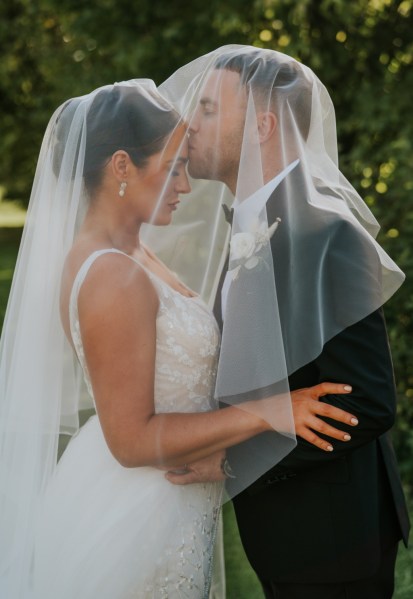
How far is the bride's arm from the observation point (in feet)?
8.42

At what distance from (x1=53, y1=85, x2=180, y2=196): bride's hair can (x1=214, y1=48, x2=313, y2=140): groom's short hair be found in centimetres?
23

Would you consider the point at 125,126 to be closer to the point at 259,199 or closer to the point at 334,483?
the point at 259,199

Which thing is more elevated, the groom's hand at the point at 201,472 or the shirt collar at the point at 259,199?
the shirt collar at the point at 259,199

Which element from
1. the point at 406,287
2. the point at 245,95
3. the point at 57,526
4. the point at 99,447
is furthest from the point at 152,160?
the point at 406,287

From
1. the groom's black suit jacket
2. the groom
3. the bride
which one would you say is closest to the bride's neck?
the bride

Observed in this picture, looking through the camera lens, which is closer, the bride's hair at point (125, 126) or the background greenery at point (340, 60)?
the bride's hair at point (125, 126)

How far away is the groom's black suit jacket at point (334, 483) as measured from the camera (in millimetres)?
2525

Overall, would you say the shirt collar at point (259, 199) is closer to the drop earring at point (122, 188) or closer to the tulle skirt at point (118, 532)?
the drop earring at point (122, 188)

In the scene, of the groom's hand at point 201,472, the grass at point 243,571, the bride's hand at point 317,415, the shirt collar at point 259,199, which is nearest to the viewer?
the bride's hand at point 317,415

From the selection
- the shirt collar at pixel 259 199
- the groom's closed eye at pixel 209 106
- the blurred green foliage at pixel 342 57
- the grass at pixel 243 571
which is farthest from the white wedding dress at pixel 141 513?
the blurred green foliage at pixel 342 57

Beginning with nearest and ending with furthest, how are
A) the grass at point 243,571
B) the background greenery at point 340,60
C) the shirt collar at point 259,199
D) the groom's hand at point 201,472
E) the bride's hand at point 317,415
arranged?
1. the bride's hand at point 317,415
2. the shirt collar at point 259,199
3. the groom's hand at point 201,472
4. the grass at point 243,571
5. the background greenery at point 340,60

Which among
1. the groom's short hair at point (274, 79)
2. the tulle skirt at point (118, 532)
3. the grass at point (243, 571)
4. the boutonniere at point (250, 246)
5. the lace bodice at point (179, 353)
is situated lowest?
the grass at point (243, 571)

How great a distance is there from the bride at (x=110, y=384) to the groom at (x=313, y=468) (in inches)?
3.6

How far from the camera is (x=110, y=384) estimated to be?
2592 millimetres
